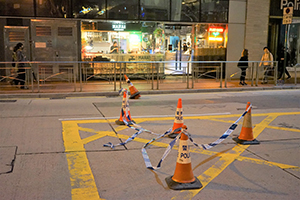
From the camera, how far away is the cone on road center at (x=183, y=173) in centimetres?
432

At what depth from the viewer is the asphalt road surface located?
168 inches

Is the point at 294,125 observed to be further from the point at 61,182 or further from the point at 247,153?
the point at 61,182

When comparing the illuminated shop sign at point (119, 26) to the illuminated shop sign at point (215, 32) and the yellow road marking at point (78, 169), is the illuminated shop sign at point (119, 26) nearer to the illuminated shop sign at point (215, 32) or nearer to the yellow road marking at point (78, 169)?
the illuminated shop sign at point (215, 32)

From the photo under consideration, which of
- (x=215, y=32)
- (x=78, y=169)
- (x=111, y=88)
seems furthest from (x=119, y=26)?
(x=78, y=169)

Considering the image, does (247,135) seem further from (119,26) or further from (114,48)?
(119,26)

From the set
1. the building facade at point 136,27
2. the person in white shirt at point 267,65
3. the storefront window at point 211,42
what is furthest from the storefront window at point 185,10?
the person in white shirt at point 267,65

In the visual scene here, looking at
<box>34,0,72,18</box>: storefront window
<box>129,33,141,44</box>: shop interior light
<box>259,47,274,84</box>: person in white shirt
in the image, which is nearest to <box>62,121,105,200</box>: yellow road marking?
<box>34,0,72,18</box>: storefront window

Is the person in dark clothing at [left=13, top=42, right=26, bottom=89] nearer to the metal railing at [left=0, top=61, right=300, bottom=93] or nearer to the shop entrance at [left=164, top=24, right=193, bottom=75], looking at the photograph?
the metal railing at [left=0, top=61, right=300, bottom=93]

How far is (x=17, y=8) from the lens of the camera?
1501 cm

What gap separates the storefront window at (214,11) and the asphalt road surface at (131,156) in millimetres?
9065

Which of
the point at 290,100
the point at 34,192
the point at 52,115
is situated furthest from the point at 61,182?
the point at 290,100

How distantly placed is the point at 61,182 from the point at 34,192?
1.38 ft

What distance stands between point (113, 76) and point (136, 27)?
401cm

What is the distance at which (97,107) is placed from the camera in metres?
9.97
